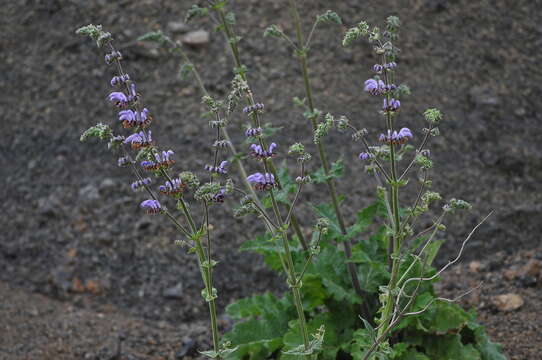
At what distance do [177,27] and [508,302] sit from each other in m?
4.44

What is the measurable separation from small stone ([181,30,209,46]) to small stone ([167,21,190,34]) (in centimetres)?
9

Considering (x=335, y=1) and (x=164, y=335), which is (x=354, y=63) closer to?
(x=335, y=1)

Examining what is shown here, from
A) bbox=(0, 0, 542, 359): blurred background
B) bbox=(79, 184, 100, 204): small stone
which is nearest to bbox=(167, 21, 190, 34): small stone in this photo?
bbox=(0, 0, 542, 359): blurred background

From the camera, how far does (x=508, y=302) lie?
4.80 metres

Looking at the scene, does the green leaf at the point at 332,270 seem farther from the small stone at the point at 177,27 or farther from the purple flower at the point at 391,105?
the small stone at the point at 177,27

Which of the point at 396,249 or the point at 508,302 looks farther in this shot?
the point at 508,302

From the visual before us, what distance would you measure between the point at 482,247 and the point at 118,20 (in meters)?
4.50

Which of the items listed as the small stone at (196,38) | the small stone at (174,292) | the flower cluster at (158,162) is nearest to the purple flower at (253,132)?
the flower cluster at (158,162)

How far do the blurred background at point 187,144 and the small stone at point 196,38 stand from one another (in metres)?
0.01

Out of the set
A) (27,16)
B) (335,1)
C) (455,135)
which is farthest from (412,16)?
(27,16)

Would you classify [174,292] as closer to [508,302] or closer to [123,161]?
[508,302]

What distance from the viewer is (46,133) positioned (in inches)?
275

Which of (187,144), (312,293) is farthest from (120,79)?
(187,144)

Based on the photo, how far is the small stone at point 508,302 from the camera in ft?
15.7
